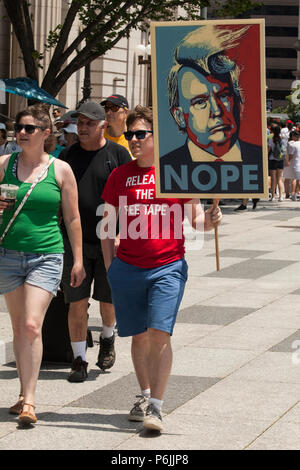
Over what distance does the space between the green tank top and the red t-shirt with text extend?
0.43 meters

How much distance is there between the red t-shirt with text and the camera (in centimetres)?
605

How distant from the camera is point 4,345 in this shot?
8422 mm

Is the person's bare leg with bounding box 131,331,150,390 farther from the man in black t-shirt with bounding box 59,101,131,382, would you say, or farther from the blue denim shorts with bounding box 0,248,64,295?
the man in black t-shirt with bounding box 59,101,131,382

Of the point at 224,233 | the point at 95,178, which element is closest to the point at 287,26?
the point at 224,233

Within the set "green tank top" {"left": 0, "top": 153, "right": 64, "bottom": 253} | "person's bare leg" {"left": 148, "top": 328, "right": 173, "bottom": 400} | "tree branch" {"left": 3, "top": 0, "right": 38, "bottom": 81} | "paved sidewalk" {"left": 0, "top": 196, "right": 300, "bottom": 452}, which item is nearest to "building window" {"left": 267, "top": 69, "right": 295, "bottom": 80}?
"tree branch" {"left": 3, "top": 0, "right": 38, "bottom": 81}

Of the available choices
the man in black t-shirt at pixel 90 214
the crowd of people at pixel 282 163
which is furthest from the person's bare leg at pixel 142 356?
the crowd of people at pixel 282 163

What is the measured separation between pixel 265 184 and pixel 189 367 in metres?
2.08

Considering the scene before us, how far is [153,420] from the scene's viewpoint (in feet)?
19.0

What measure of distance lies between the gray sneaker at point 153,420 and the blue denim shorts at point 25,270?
3.25 feet

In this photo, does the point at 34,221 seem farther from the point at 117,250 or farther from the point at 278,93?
the point at 278,93

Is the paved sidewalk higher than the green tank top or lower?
lower

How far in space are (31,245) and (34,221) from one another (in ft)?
0.48
